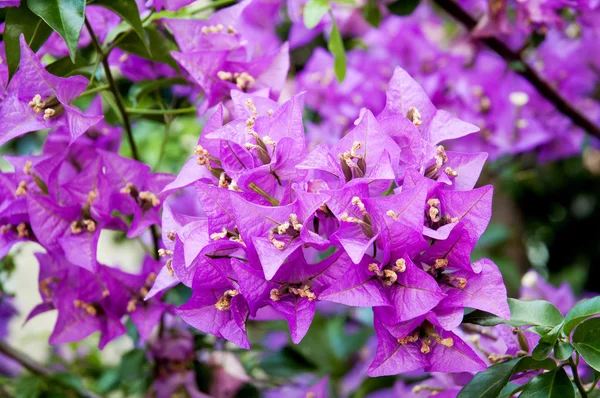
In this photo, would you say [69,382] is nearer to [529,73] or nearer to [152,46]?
[152,46]

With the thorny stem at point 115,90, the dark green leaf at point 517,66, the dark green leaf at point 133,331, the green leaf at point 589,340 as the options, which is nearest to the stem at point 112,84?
the thorny stem at point 115,90

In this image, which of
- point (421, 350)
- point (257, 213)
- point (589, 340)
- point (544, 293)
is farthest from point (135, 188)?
point (544, 293)

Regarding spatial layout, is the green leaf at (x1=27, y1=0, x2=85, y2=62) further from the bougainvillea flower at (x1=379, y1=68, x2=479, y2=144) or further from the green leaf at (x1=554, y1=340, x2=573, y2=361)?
the green leaf at (x1=554, y1=340, x2=573, y2=361)

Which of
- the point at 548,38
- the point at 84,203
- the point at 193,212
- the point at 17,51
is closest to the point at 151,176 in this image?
the point at 84,203

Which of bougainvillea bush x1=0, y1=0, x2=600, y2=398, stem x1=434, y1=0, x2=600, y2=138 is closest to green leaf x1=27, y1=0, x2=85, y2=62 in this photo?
bougainvillea bush x1=0, y1=0, x2=600, y2=398

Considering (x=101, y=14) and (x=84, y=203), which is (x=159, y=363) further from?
(x=101, y=14)

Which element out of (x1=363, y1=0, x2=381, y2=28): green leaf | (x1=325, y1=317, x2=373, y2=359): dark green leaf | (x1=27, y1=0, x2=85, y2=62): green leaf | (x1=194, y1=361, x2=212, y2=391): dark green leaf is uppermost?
(x1=27, y1=0, x2=85, y2=62): green leaf

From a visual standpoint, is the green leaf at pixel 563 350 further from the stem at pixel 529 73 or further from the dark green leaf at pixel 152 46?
the stem at pixel 529 73
